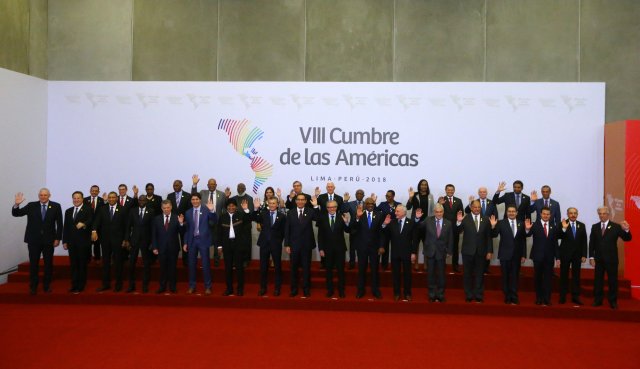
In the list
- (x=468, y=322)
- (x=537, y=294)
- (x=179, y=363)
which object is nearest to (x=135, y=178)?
(x=179, y=363)

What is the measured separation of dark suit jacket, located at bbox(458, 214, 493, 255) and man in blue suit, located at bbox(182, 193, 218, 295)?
3583 millimetres

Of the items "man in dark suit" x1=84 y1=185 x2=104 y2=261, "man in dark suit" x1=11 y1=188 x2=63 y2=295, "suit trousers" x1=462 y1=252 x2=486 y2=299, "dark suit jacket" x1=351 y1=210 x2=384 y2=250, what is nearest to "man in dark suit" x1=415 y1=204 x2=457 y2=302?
"suit trousers" x1=462 y1=252 x2=486 y2=299

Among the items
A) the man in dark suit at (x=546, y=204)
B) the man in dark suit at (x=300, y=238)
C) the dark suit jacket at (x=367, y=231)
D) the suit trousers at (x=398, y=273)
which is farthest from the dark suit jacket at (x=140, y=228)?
the man in dark suit at (x=546, y=204)

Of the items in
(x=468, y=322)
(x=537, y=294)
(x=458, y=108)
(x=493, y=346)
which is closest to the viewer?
(x=493, y=346)

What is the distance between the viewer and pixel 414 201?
9641mm

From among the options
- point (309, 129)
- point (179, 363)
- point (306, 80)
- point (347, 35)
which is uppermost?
point (347, 35)

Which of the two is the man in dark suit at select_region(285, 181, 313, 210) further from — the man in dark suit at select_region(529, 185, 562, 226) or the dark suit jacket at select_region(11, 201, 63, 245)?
the man in dark suit at select_region(529, 185, 562, 226)

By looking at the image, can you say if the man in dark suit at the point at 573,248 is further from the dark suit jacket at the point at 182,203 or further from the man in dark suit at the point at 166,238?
the dark suit jacket at the point at 182,203

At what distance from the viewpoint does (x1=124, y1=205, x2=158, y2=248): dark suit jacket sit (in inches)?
329

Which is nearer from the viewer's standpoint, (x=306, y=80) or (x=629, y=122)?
(x=629, y=122)

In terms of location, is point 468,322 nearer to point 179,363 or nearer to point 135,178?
point 179,363

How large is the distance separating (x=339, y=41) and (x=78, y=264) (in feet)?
19.4

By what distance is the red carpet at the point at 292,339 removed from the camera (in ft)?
→ 18.9

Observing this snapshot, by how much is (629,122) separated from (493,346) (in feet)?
16.4
